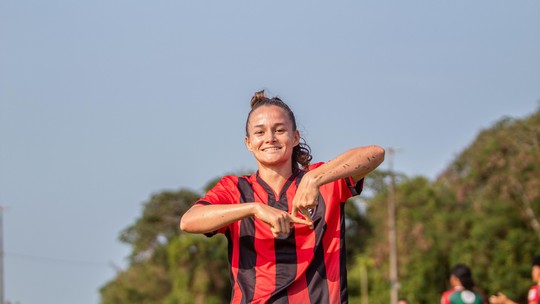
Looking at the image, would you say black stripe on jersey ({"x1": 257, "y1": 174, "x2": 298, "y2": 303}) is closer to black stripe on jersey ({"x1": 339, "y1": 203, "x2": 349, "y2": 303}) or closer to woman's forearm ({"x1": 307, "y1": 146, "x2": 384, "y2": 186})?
black stripe on jersey ({"x1": 339, "y1": 203, "x2": 349, "y2": 303})

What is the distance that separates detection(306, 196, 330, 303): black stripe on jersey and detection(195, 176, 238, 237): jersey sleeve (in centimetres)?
42

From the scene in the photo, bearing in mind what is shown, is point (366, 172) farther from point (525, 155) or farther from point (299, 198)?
point (525, 155)

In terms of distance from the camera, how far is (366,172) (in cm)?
541

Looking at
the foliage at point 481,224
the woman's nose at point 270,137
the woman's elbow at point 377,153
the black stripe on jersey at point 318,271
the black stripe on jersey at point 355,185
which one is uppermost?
the foliage at point 481,224

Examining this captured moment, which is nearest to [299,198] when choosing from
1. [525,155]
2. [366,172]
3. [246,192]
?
[366,172]

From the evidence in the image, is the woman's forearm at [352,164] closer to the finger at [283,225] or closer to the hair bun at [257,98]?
the finger at [283,225]

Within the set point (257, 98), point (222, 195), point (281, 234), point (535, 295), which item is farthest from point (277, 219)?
point (535, 295)

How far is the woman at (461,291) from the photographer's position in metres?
13.4

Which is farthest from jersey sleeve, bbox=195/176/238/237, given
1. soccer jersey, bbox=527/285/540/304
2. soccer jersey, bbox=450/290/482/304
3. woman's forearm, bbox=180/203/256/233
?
soccer jersey, bbox=450/290/482/304

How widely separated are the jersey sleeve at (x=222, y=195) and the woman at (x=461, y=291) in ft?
26.0

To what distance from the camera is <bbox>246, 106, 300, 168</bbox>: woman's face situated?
5684 millimetres

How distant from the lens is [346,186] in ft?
18.7

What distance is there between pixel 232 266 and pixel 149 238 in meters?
76.7

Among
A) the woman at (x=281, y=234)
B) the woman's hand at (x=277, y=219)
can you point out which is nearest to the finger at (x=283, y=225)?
the woman's hand at (x=277, y=219)
